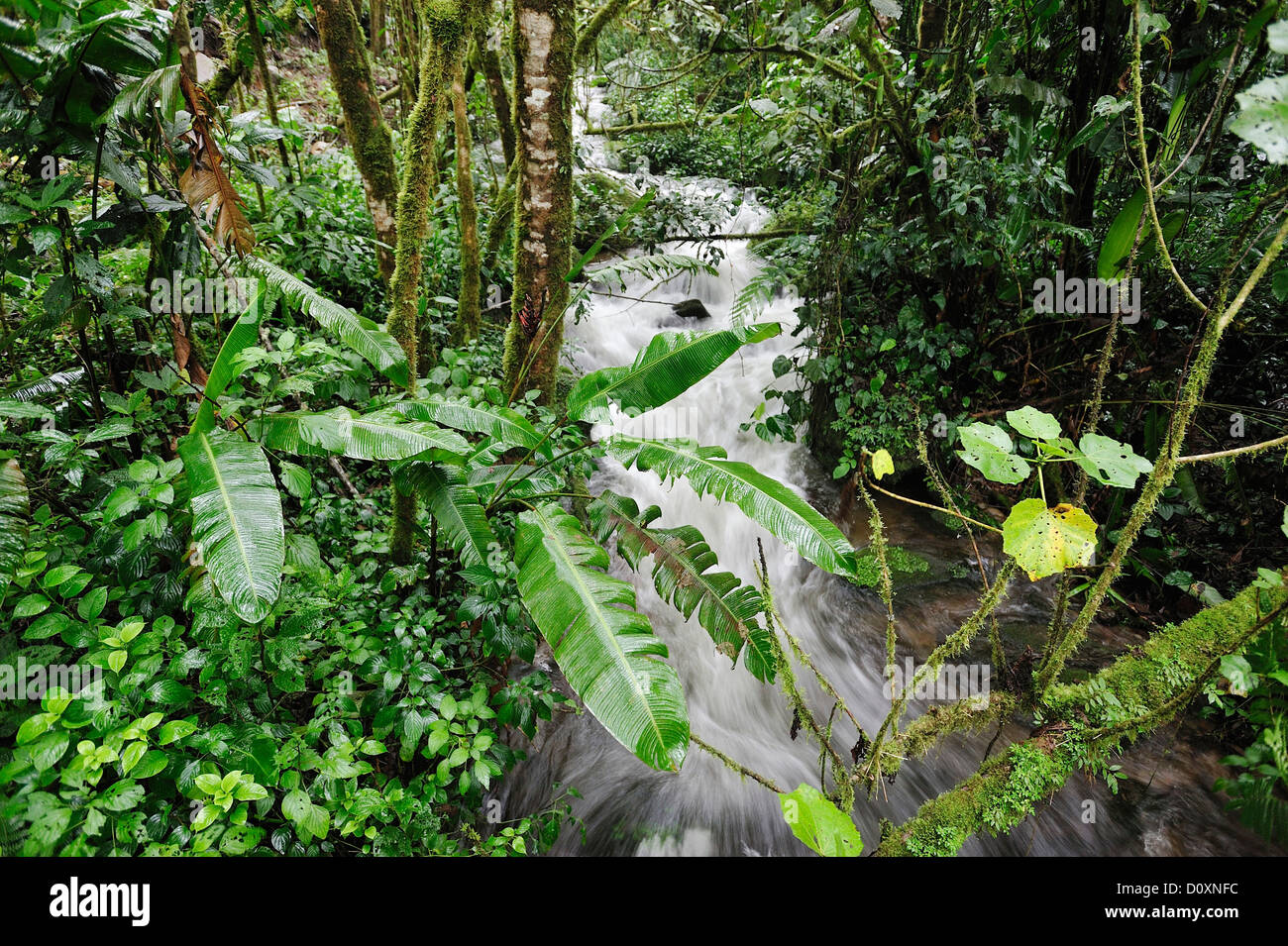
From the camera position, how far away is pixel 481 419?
2.32 meters

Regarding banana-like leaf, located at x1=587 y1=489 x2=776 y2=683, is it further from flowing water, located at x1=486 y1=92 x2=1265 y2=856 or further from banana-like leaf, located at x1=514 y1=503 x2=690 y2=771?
→ flowing water, located at x1=486 y1=92 x2=1265 y2=856

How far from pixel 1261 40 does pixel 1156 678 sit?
105 inches

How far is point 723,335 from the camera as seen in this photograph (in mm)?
2197

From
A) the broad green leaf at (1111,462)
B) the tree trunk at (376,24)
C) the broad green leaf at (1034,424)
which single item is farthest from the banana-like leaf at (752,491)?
the tree trunk at (376,24)

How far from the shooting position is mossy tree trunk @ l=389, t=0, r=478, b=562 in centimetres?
257

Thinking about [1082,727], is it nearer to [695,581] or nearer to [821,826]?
[821,826]

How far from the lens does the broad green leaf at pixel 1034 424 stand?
1.61 meters

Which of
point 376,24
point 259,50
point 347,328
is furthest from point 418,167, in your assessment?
point 376,24

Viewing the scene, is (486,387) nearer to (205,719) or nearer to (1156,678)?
(205,719)

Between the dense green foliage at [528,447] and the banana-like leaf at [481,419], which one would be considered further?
the banana-like leaf at [481,419]

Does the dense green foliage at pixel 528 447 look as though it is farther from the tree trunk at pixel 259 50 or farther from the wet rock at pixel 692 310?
the wet rock at pixel 692 310

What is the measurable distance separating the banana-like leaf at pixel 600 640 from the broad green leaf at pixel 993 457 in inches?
46.0
